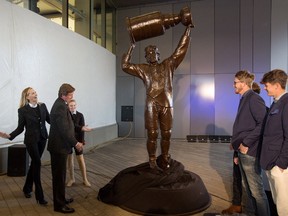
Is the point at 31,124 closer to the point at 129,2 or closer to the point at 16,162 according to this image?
the point at 16,162

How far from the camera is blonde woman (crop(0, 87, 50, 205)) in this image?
2.93 meters

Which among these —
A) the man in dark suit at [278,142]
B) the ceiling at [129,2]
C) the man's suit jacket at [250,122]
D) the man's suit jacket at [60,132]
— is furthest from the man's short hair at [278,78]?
the ceiling at [129,2]

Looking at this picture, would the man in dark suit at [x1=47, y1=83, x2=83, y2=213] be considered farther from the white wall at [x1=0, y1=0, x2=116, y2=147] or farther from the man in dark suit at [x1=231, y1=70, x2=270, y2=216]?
the white wall at [x1=0, y1=0, x2=116, y2=147]

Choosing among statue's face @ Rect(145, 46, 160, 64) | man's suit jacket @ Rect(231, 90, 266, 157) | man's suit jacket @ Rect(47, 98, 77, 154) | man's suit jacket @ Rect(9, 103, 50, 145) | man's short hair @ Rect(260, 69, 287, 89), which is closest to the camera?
man's short hair @ Rect(260, 69, 287, 89)

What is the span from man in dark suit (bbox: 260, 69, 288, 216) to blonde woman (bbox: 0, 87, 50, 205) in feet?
7.92

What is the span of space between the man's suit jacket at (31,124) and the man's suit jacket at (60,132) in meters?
0.46

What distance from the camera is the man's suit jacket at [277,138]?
184cm

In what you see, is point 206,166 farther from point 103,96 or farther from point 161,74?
point 103,96

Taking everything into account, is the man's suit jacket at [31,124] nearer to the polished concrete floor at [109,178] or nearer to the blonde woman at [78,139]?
the blonde woman at [78,139]

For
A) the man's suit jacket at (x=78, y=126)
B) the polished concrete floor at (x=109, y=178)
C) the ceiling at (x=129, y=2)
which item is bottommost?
the polished concrete floor at (x=109, y=178)

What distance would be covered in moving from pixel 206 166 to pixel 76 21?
5.33 metres

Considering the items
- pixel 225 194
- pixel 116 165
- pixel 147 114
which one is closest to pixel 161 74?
pixel 147 114

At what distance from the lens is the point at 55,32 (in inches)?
215

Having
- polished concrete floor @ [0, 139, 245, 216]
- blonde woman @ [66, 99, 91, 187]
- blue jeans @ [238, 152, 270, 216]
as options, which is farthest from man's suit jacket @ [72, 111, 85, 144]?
blue jeans @ [238, 152, 270, 216]
